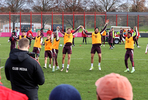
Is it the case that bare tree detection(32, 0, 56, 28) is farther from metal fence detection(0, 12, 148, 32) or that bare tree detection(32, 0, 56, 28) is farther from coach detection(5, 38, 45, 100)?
coach detection(5, 38, 45, 100)

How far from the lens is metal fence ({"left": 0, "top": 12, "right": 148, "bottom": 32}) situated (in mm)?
45594

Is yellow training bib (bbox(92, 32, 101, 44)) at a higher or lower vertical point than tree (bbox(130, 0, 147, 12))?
lower

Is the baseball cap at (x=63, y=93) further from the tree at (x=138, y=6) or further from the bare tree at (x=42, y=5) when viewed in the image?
the tree at (x=138, y=6)

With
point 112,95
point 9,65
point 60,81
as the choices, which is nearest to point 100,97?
point 112,95

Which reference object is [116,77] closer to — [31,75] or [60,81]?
[31,75]

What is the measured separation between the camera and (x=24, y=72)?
3.99 meters

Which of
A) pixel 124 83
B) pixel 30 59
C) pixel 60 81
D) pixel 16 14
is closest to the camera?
pixel 124 83

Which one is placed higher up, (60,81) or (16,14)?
(16,14)

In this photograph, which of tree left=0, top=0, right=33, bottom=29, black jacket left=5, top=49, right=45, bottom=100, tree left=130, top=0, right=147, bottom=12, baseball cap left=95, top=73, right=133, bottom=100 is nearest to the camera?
baseball cap left=95, top=73, right=133, bottom=100

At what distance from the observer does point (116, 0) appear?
62625mm

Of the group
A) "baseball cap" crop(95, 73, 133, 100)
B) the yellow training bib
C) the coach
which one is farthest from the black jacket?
the yellow training bib

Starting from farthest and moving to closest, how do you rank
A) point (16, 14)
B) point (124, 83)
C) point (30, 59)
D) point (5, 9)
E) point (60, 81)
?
point (5, 9) → point (16, 14) → point (60, 81) → point (30, 59) → point (124, 83)

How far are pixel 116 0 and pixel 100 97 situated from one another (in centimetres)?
6386

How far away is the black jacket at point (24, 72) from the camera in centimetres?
395
